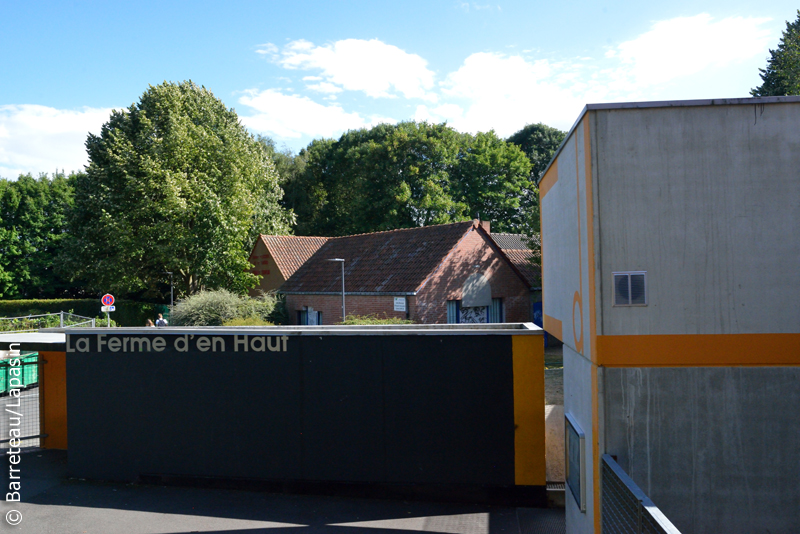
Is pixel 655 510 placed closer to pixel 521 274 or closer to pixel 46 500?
pixel 46 500

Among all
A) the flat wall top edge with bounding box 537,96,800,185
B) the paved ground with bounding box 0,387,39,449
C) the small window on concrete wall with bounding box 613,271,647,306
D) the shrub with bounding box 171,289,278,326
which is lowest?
the paved ground with bounding box 0,387,39,449

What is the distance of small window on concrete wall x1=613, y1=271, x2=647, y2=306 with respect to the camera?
510 centimetres

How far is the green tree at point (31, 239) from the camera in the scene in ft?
152

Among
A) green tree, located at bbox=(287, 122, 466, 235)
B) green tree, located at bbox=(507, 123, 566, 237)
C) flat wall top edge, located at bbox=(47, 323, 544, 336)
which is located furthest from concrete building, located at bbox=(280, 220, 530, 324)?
green tree, located at bbox=(507, 123, 566, 237)

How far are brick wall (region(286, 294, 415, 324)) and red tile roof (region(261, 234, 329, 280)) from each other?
3.24m

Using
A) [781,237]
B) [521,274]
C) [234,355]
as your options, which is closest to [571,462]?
[781,237]

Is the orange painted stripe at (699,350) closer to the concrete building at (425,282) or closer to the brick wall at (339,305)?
the concrete building at (425,282)

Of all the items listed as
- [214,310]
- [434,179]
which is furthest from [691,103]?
[434,179]

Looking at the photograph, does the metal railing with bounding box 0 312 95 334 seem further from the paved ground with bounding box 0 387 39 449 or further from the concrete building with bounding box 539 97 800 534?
the concrete building with bounding box 539 97 800 534

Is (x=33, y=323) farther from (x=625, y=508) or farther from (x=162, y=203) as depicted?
(x=625, y=508)

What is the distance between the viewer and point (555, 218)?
689 cm

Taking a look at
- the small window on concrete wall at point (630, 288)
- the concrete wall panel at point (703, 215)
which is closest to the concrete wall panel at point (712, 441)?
the concrete wall panel at point (703, 215)

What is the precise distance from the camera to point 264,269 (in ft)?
110

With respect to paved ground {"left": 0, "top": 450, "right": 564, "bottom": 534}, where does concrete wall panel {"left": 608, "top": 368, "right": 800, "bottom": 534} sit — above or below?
above
